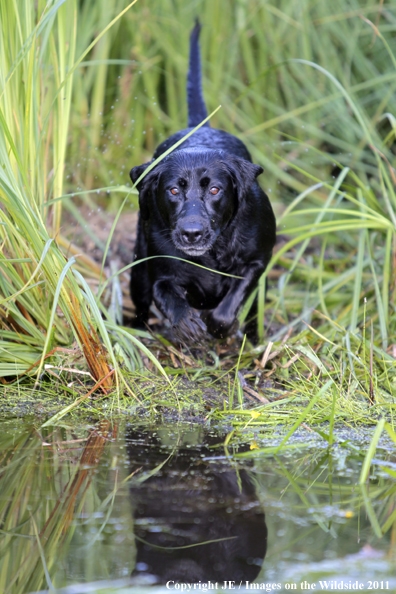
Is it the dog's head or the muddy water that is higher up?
the dog's head

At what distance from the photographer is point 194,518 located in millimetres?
1411

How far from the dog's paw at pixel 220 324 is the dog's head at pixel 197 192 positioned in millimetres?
328

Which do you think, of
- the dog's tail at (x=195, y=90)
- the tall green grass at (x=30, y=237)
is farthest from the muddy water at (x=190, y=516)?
the dog's tail at (x=195, y=90)

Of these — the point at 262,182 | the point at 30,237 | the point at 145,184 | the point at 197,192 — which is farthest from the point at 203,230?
the point at 262,182

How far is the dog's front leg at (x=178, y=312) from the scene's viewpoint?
2.60m

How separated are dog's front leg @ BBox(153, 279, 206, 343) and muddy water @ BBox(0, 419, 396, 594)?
0.70 metres

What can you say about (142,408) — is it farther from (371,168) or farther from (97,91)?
(97,91)

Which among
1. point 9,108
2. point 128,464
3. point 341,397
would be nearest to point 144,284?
point 9,108

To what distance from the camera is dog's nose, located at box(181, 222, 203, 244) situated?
2430mm

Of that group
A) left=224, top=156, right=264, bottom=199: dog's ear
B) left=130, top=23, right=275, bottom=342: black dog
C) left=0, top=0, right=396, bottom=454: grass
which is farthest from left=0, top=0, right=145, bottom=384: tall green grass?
left=224, top=156, right=264, bottom=199: dog's ear

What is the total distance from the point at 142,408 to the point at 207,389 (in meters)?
0.33

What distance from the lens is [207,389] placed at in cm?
254

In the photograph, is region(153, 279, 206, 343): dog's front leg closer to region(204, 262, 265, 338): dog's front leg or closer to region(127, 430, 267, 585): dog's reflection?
region(204, 262, 265, 338): dog's front leg

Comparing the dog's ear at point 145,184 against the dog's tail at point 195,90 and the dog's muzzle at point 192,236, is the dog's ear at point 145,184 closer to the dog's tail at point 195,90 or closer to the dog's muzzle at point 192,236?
the dog's muzzle at point 192,236
